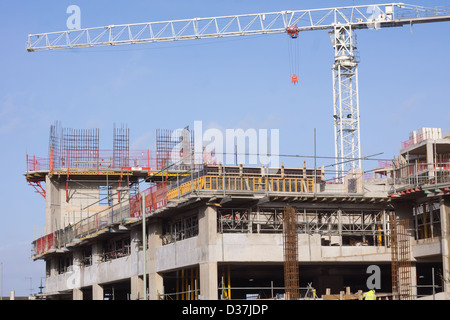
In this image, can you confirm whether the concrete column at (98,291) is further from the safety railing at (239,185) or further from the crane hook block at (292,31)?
the crane hook block at (292,31)

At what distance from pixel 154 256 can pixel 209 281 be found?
415 inches

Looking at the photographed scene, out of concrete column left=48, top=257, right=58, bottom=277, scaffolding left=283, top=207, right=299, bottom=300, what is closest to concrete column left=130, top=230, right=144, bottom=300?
scaffolding left=283, top=207, right=299, bottom=300

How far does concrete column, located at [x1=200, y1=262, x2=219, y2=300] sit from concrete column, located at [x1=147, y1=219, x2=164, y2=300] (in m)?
8.70

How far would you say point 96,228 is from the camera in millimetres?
76875

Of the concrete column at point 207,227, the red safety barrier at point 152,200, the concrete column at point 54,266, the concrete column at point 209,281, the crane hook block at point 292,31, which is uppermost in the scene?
the crane hook block at point 292,31

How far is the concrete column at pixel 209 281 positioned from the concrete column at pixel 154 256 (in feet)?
28.5

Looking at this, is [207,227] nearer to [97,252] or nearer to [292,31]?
[97,252]

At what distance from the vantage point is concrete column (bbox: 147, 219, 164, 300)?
66.4 m

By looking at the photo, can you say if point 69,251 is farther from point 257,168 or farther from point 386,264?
point 386,264

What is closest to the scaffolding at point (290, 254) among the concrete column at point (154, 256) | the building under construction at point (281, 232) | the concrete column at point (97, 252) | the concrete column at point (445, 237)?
the building under construction at point (281, 232)

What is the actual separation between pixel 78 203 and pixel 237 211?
36.2 m

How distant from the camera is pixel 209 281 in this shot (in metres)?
57.4

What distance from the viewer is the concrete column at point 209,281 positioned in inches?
2240
